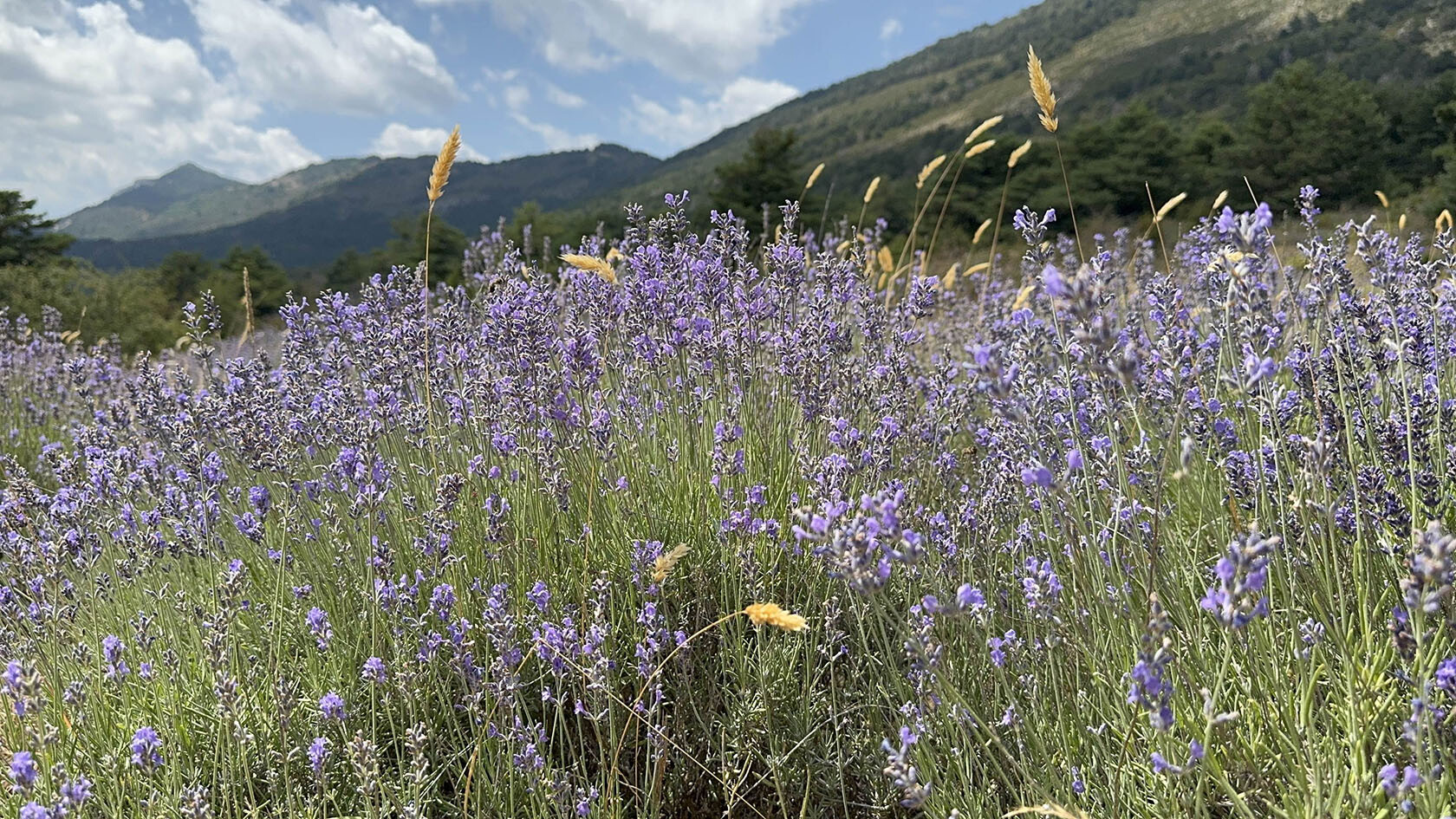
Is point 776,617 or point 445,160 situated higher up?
point 445,160

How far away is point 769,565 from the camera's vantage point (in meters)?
2.33

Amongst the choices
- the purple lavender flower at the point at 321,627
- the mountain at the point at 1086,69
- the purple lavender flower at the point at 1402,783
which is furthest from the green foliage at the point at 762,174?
the purple lavender flower at the point at 1402,783

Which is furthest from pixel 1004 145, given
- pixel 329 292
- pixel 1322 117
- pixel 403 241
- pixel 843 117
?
pixel 843 117

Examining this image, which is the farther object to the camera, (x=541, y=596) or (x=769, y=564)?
(x=769, y=564)

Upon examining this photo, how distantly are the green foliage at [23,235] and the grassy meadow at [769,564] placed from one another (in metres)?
31.8

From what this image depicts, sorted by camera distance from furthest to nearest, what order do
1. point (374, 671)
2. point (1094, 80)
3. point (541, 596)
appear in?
point (1094, 80)
point (541, 596)
point (374, 671)

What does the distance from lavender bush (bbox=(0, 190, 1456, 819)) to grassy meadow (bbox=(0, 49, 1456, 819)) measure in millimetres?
18

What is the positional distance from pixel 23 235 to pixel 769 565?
119 ft

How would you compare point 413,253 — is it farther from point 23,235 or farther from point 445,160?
point 445,160

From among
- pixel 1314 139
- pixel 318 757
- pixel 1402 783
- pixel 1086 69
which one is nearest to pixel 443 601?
pixel 318 757

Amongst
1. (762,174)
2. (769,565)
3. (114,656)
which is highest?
(762,174)

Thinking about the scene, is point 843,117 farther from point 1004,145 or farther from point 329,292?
point 329,292

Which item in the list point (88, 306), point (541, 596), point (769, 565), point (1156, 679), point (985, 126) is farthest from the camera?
point (88, 306)

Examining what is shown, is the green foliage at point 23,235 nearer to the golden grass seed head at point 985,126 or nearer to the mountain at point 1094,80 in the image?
the mountain at point 1094,80
